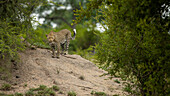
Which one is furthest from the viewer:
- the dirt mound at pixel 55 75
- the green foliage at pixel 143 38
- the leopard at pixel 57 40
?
the leopard at pixel 57 40

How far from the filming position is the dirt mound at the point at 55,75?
8.73 meters

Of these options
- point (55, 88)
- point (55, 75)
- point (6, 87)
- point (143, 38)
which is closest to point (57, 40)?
point (55, 75)

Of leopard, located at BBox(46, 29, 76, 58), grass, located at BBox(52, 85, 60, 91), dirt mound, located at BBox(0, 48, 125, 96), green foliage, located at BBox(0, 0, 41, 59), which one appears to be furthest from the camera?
leopard, located at BBox(46, 29, 76, 58)

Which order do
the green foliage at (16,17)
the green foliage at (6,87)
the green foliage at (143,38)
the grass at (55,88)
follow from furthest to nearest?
the green foliage at (16,17)
the grass at (55,88)
the green foliage at (6,87)
the green foliage at (143,38)

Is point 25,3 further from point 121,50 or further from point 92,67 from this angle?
point 121,50

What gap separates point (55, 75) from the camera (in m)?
9.80

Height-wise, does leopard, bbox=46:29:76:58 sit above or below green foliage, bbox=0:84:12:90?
above

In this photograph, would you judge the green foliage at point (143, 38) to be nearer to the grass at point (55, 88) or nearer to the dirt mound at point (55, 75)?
the dirt mound at point (55, 75)

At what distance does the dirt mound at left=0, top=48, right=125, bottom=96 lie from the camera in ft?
28.7

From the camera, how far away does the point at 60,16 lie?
35531 mm

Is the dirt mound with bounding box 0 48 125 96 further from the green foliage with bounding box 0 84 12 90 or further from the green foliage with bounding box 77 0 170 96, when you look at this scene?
the green foliage with bounding box 77 0 170 96

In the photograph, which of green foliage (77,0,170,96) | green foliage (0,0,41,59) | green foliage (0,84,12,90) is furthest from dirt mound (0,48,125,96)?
green foliage (77,0,170,96)

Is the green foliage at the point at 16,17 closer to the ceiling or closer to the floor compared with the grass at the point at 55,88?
closer to the ceiling

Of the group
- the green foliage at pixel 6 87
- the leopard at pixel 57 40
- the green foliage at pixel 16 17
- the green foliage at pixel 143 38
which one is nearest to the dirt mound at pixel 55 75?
the green foliage at pixel 6 87
